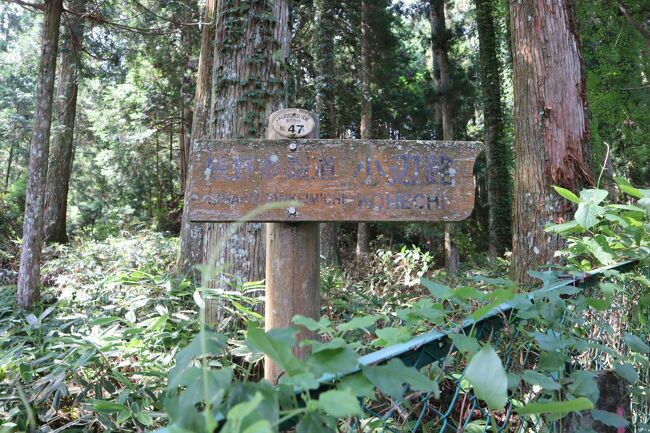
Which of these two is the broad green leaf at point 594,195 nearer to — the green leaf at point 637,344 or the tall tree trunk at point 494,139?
the green leaf at point 637,344

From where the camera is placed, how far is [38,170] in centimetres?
586

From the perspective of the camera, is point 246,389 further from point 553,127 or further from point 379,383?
point 553,127

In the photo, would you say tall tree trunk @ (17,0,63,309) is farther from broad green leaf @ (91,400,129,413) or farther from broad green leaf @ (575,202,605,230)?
broad green leaf @ (575,202,605,230)

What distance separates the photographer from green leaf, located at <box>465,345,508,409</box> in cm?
83

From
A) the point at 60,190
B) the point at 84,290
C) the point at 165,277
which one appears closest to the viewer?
the point at 165,277

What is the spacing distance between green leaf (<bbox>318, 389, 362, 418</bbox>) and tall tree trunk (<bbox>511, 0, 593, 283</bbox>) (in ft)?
10.2

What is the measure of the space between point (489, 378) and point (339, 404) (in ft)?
1.08

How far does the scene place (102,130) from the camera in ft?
55.6

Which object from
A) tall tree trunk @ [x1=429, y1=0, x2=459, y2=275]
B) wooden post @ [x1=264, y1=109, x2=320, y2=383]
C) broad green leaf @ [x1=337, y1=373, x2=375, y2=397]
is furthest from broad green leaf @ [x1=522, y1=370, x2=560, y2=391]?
tall tree trunk @ [x1=429, y1=0, x2=459, y2=275]

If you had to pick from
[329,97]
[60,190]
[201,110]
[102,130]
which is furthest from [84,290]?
[102,130]

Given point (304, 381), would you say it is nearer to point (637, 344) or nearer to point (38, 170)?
point (637, 344)

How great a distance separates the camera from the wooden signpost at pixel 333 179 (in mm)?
2004

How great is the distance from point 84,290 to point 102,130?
13.8 meters

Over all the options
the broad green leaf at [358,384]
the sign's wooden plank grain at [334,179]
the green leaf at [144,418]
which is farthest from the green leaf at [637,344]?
the green leaf at [144,418]
